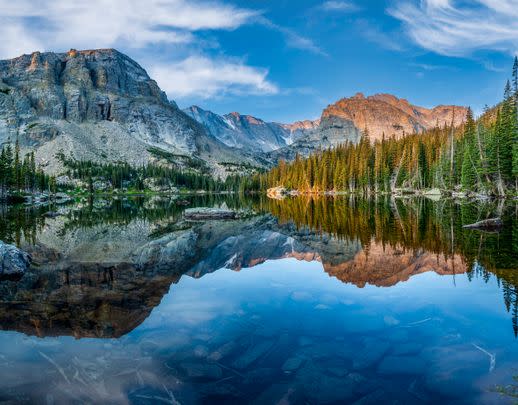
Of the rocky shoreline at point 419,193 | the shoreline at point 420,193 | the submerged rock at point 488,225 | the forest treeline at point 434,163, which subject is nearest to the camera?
the submerged rock at point 488,225

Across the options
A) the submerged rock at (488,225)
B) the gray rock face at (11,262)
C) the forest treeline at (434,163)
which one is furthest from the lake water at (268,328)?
the forest treeline at (434,163)

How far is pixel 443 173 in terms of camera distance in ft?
311

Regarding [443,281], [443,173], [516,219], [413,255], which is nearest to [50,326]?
[443,281]

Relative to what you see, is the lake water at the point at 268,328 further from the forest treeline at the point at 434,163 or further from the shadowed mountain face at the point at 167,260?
the forest treeline at the point at 434,163

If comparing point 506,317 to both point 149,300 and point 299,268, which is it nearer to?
point 299,268

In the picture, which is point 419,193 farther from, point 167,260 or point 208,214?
point 167,260

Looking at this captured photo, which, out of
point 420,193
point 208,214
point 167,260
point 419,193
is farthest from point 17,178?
point 420,193

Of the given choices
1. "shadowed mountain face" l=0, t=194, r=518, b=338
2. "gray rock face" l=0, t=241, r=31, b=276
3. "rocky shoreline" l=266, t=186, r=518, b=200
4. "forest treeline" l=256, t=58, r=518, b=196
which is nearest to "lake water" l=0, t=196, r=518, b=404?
"shadowed mountain face" l=0, t=194, r=518, b=338

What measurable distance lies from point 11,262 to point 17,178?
11576 centimetres

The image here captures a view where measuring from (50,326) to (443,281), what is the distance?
14.3 metres

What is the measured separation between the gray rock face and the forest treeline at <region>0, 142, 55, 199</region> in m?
89.8

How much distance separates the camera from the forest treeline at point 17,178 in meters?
96.2

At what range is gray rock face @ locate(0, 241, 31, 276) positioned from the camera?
56.7ft

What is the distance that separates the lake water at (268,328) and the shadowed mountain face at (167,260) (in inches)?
4.1
